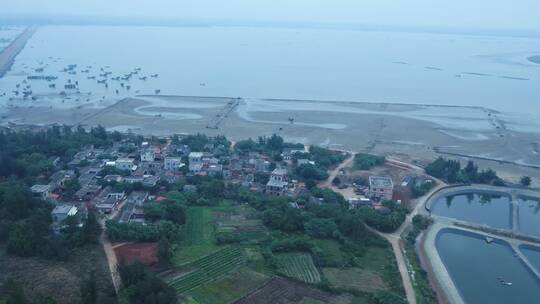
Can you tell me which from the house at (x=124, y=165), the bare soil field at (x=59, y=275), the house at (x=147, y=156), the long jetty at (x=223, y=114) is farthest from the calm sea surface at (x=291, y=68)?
the bare soil field at (x=59, y=275)

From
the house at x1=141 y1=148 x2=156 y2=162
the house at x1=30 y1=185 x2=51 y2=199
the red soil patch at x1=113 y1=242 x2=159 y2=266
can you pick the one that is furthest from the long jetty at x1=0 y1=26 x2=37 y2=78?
the red soil patch at x1=113 y1=242 x2=159 y2=266

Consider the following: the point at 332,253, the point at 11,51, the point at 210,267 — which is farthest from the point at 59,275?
the point at 11,51

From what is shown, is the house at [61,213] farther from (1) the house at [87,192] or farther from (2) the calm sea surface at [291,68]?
(2) the calm sea surface at [291,68]

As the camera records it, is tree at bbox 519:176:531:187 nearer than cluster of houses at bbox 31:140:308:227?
No

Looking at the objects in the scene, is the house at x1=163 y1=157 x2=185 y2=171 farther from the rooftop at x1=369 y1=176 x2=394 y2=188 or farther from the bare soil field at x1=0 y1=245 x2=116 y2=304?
the rooftop at x1=369 y1=176 x2=394 y2=188

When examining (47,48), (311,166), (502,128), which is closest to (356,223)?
(311,166)

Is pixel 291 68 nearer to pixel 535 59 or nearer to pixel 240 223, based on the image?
pixel 535 59
